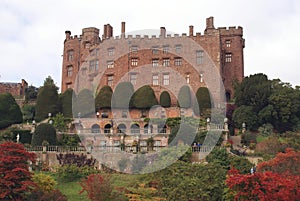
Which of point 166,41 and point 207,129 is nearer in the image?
point 207,129

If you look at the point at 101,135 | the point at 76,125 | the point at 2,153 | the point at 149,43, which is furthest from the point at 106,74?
the point at 2,153

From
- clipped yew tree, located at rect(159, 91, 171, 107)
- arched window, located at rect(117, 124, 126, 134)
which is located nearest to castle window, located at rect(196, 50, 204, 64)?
clipped yew tree, located at rect(159, 91, 171, 107)

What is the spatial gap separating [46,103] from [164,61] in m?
14.2

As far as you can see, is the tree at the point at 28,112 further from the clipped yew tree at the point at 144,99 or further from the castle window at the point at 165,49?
the castle window at the point at 165,49

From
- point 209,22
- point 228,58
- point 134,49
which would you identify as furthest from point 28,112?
point 228,58

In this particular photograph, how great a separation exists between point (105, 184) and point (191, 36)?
3281cm

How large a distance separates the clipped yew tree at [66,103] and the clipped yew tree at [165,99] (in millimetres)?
10086

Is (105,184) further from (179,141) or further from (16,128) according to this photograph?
(16,128)

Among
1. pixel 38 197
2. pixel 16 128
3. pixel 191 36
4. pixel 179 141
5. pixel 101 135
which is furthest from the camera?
pixel 191 36

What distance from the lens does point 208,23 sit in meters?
59.4

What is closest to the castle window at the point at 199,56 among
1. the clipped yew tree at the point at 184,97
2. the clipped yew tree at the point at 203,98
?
the clipped yew tree at the point at 203,98

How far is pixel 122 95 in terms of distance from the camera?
181 feet

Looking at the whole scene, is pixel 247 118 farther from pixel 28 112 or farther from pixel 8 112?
pixel 28 112

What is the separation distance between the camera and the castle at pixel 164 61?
5591cm
